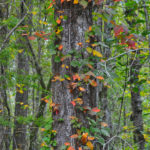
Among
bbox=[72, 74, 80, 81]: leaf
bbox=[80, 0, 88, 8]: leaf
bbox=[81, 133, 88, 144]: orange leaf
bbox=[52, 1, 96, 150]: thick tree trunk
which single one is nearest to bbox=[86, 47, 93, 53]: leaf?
bbox=[52, 1, 96, 150]: thick tree trunk

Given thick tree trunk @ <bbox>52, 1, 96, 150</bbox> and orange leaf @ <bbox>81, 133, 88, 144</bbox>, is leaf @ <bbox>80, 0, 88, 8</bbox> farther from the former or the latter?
orange leaf @ <bbox>81, 133, 88, 144</bbox>

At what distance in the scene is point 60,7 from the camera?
2100 millimetres

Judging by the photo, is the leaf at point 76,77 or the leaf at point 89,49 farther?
the leaf at point 89,49

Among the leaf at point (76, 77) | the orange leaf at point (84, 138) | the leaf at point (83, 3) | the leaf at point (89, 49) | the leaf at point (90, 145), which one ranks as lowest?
the leaf at point (90, 145)

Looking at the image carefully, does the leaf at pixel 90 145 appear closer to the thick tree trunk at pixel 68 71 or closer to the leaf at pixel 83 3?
the thick tree trunk at pixel 68 71

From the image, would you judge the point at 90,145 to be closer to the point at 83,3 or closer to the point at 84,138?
the point at 84,138

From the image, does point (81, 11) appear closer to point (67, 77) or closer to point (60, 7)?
point (60, 7)

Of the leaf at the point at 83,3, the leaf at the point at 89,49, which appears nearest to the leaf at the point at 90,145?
Answer: the leaf at the point at 89,49

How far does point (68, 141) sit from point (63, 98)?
1.38 feet

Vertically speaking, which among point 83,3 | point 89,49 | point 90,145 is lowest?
point 90,145

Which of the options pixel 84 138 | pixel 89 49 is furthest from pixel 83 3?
pixel 84 138

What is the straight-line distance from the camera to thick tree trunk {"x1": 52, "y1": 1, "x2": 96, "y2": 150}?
6.39 ft

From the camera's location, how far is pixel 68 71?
200 cm

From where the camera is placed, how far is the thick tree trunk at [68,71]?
195 centimetres
